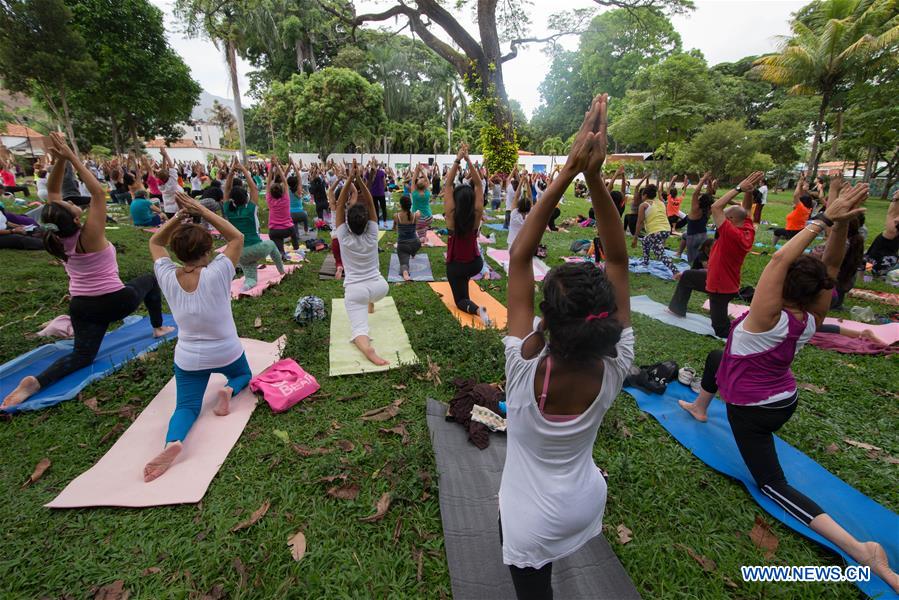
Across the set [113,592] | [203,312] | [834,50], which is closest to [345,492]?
[113,592]

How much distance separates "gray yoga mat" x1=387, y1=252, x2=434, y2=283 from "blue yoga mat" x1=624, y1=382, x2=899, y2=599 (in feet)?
16.0

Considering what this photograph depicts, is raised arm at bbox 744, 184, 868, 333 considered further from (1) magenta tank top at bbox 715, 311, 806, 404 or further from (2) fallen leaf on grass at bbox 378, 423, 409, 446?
(2) fallen leaf on grass at bbox 378, 423, 409, 446

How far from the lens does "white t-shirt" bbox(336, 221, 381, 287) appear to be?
4.69m

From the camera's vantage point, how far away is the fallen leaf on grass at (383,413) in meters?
3.64

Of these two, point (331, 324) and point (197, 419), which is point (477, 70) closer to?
point (331, 324)

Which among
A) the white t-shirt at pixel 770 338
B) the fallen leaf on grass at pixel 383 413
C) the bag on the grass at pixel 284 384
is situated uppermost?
the white t-shirt at pixel 770 338

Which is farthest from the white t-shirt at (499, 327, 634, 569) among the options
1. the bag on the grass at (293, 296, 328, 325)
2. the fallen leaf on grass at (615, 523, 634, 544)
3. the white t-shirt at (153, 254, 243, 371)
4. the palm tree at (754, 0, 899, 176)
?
the palm tree at (754, 0, 899, 176)

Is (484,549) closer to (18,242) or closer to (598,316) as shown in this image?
(598,316)

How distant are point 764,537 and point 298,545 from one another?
3.02m

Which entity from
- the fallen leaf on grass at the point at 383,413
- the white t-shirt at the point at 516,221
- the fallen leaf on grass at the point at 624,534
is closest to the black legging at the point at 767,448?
the fallen leaf on grass at the point at 624,534

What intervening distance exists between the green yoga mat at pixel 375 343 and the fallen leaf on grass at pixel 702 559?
9.58ft

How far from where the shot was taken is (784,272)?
241 centimetres

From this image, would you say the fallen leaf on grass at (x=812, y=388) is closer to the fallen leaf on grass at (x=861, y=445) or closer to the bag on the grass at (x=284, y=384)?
the fallen leaf on grass at (x=861, y=445)

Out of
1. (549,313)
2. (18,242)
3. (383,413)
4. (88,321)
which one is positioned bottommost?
(383,413)
